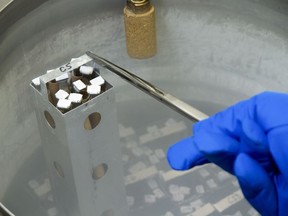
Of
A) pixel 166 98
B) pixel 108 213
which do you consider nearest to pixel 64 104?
pixel 166 98

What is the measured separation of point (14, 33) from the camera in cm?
86

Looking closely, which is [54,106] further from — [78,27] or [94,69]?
[78,27]

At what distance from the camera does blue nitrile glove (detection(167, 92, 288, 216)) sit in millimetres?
531

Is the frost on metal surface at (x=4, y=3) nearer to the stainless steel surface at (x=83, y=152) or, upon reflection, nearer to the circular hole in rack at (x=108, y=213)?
the stainless steel surface at (x=83, y=152)

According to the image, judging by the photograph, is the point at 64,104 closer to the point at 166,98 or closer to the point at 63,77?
the point at 63,77

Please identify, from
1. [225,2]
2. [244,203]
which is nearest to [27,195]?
[244,203]

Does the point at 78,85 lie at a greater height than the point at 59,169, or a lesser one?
greater

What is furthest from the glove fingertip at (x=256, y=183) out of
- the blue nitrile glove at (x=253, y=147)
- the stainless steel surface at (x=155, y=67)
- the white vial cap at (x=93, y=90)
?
the stainless steel surface at (x=155, y=67)

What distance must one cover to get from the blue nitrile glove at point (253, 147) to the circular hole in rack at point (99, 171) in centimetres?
24

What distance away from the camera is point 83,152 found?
754 mm

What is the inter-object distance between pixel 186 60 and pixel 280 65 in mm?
201

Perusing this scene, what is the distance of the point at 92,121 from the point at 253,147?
28cm

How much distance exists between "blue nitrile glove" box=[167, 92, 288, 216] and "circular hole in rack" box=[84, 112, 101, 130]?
0.19m

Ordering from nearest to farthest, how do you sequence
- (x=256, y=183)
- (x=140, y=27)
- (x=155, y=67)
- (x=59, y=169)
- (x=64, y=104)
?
(x=256, y=183) → (x=64, y=104) → (x=59, y=169) → (x=140, y=27) → (x=155, y=67)
